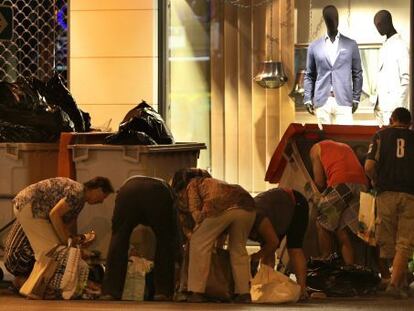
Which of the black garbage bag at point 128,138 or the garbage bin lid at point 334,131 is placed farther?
the garbage bin lid at point 334,131

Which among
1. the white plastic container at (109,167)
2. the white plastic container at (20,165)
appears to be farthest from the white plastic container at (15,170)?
the white plastic container at (109,167)

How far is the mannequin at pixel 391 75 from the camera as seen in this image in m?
13.3

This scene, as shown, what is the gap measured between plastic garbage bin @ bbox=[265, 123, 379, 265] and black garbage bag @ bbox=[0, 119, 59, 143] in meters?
2.49

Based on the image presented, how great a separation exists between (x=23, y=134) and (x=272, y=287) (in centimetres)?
342

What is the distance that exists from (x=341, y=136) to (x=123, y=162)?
90.7 inches

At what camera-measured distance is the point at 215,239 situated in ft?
33.2

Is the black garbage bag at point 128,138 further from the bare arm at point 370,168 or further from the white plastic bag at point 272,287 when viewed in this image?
the bare arm at point 370,168

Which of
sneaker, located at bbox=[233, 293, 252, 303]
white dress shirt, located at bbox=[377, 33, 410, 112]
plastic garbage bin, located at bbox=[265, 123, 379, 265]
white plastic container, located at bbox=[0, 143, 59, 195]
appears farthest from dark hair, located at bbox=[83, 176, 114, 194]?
white dress shirt, located at bbox=[377, 33, 410, 112]

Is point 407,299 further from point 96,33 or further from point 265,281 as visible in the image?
point 96,33

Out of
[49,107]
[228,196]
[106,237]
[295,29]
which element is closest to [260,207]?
[228,196]

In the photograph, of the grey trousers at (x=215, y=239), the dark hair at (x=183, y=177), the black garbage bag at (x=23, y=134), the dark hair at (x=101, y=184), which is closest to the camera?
the grey trousers at (x=215, y=239)

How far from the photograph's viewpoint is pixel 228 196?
10.1 meters

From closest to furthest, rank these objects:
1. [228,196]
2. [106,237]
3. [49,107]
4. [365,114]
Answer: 1. [228,196]
2. [106,237]
3. [49,107]
4. [365,114]

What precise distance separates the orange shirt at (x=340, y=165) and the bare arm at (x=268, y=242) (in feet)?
3.93
